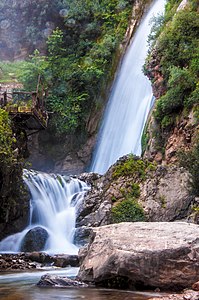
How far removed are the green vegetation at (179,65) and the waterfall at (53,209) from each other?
17.9ft

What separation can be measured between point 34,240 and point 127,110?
43.4 ft

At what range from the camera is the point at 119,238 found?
8406 mm

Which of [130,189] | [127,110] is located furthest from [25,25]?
[130,189]

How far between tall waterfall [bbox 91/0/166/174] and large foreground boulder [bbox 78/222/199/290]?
53.5ft

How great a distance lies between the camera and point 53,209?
65.1 ft

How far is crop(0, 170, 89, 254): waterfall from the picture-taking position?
17.2 m

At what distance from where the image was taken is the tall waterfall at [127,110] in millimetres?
25984

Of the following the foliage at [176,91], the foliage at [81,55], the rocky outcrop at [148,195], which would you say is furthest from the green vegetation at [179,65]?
the foliage at [81,55]

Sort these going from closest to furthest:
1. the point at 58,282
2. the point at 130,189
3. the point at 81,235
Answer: the point at 58,282, the point at 81,235, the point at 130,189

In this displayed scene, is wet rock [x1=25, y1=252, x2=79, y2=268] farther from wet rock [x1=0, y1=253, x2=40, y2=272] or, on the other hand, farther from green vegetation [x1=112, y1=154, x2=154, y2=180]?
green vegetation [x1=112, y1=154, x2=154, y2=180]

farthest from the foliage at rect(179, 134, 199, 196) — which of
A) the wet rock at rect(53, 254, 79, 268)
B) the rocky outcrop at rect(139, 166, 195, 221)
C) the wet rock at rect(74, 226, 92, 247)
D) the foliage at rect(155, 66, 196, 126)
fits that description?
the wet rock at rect(53, 254, 79, 268)

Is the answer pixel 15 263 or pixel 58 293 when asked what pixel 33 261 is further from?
pixel 58 293

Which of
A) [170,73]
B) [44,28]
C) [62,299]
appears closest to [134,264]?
[62,299]

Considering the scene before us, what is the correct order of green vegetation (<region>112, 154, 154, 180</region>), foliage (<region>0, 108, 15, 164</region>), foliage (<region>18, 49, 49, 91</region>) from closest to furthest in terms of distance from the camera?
foliage (<region>0, 108, 15, 164</region>) → green vegetation (<region>112, 154, 154, 180</region>) → foliage (<region>18, 49, 49, 91</region>)
